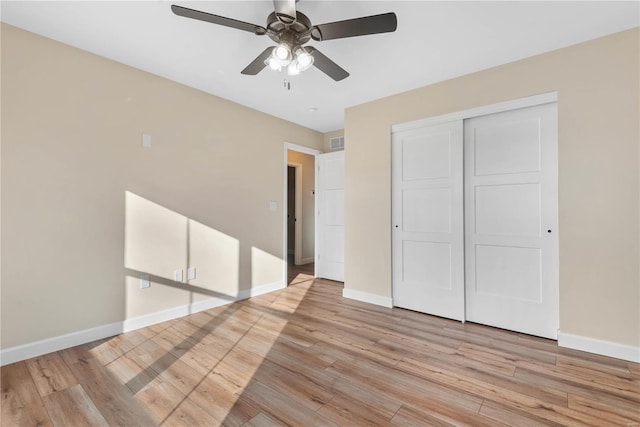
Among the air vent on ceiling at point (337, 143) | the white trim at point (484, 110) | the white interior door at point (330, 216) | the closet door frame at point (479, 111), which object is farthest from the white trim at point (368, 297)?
the air vent on ceiling at point (337, 143)

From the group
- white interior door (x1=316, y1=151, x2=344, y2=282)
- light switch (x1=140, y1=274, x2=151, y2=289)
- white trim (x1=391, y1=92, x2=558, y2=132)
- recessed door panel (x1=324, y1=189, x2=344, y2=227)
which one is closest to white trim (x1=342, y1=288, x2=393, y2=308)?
white interior door (x1=316, y1=151, x2=344, y2=282)

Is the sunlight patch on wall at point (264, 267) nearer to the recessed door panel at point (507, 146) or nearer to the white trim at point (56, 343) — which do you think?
the white trim at point (56, 343)

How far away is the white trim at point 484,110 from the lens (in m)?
2.62

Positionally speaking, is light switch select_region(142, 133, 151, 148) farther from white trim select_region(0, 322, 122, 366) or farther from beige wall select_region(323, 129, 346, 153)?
beige wall select_region(323, 129, 346, 153)

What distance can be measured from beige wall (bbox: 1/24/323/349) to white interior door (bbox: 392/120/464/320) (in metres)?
2.01

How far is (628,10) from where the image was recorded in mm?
2068

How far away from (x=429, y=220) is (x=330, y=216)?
1980mm

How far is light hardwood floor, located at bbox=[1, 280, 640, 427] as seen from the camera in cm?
164

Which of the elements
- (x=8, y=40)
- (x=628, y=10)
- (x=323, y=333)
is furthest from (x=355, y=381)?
(x=8, y=40)

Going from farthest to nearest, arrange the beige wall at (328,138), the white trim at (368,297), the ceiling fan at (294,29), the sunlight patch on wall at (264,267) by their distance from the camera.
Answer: the beige wall at (328,138) < the sunlight patch on wall at (264,267) < the white trim at (368,297) < the ceiling fan at (294,29)

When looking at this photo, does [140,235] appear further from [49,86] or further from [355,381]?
[355,381]

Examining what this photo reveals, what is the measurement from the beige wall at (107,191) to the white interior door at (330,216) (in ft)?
4.81

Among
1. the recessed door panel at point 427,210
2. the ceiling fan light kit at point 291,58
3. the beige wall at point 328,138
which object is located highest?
the beige wall at point 328,138

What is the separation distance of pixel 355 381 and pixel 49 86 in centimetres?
335
